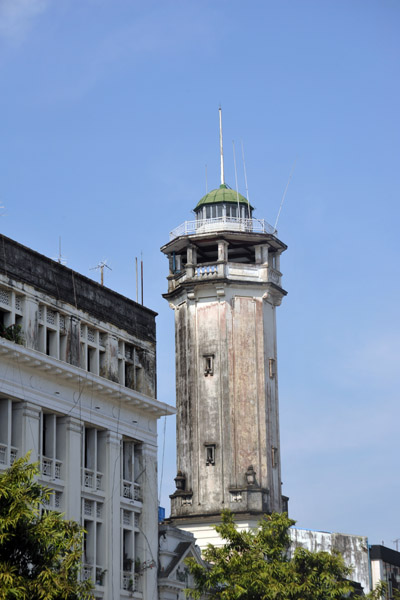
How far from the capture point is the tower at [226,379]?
83188 mm

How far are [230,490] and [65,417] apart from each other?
30725mm

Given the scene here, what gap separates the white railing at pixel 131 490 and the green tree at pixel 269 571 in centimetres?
479

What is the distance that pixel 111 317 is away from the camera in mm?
59406

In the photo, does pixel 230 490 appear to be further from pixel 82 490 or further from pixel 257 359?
pixel 82 490

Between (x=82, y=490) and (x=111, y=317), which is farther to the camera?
(x=111, y=317)

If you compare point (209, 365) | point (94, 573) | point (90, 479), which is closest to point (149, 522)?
point (90, 479)

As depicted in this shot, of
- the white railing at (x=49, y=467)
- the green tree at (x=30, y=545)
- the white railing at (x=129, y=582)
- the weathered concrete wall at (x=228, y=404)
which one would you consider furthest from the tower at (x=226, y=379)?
the green tree at (x=30, y=545)

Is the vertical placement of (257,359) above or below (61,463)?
above

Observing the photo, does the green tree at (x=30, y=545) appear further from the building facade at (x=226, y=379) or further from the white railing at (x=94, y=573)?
the building facade at (x=226, y=379)

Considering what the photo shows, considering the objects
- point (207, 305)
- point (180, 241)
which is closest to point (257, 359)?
point (207, 305)

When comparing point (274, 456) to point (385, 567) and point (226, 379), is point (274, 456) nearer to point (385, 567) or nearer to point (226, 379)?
point (226, 379)

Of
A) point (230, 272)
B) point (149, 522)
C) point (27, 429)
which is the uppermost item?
point (230, 272)

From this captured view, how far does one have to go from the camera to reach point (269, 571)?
175 feet

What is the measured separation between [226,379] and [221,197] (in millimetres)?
15894
